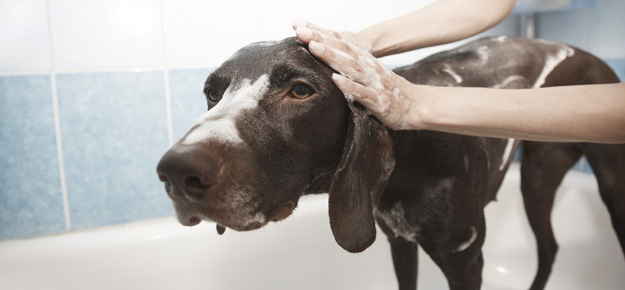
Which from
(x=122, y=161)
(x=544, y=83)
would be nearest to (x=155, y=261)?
(x=122, y=161)

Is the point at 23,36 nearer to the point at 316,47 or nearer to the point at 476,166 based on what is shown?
the point at 316,47

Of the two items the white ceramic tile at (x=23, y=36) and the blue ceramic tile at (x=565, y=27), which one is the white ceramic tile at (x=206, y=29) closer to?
the white ceramic tile at (x=23, y=36)

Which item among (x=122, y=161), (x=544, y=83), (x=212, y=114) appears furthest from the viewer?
(x=122, y=161)

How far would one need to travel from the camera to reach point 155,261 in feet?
5.69

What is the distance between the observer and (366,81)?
0.92 metres

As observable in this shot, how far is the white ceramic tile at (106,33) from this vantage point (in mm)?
1719

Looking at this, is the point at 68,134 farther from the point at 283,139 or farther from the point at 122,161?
the point at 283,139

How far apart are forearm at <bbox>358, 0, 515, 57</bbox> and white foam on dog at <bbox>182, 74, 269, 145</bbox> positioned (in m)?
0.58

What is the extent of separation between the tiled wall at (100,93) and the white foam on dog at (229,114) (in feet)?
3.48

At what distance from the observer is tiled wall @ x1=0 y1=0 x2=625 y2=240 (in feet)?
5.57

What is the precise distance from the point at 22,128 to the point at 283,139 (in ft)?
4.39

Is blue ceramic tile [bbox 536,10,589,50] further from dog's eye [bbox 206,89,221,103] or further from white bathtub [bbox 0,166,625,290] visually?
dog's eye [bbox 206,89,221,103]

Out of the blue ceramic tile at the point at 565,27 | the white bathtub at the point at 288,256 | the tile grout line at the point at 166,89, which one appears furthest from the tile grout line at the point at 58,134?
the blue ceramic tile at the point at 565,27

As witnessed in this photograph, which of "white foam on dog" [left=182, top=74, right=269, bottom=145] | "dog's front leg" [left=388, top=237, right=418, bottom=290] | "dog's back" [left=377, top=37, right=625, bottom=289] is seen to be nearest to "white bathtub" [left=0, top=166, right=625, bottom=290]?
"dog's back" [left=377, top=37, right=625, bottom=289]
